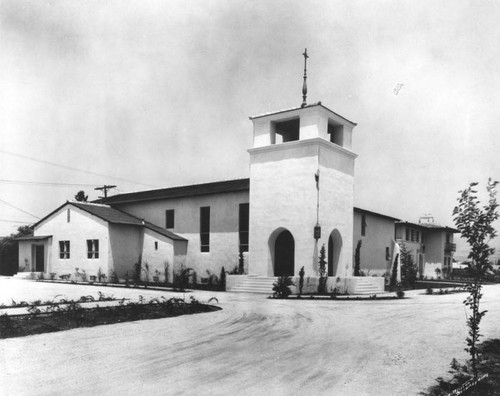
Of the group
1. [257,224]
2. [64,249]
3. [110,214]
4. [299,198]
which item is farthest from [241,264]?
[64,249]

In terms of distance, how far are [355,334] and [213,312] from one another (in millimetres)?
5105

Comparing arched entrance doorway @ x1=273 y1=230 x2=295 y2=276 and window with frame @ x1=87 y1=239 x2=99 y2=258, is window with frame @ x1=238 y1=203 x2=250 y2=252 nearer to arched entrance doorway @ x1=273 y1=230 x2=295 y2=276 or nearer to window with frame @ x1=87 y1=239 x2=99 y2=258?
arched entrance doorway @ x1=273 y1=230 x2=295 y2=276

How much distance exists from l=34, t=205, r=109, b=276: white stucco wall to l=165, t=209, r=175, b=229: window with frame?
457cm

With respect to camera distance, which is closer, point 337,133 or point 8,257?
point 337,133

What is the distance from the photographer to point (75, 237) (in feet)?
110

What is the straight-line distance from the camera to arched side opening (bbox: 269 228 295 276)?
2607 cm

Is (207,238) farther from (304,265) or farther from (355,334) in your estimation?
(355,334)

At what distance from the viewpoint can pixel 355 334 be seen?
11039 mm

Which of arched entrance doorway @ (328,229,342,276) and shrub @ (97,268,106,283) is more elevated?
arched entrance doorway @ (328,229,342,276)

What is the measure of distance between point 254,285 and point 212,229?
24.8 ft

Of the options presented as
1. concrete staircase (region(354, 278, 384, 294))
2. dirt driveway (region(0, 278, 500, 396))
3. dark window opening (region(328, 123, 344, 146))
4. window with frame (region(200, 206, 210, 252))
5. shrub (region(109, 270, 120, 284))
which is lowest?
shrub (region(109, 270, 120, 284))

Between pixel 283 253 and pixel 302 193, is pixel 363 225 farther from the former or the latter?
pixel 302 193

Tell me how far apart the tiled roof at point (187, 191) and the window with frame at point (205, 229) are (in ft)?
4.51

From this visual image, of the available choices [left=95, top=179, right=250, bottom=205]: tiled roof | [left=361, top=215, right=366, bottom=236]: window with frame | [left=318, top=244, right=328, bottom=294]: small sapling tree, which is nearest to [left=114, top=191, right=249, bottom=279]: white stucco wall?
[left=95, top=179, right=250, bottom=205]: tiled roof
